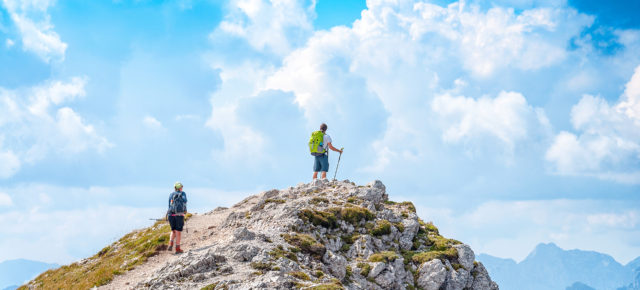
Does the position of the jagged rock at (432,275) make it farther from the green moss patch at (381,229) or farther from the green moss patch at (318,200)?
the green moss patch at (318,200)

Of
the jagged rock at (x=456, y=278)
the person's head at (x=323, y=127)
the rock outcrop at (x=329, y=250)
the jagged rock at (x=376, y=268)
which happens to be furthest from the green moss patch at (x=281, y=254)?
the person's head at (x=323, y=127)

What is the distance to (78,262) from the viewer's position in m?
38.4

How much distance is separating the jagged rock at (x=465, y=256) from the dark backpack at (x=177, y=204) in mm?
17236

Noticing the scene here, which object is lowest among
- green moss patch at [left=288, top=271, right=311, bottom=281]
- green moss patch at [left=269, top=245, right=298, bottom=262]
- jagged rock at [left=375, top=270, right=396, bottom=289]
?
green moss patch at [left=288, top=271, right=311, bottom=281]

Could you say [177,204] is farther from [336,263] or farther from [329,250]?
[336,263]

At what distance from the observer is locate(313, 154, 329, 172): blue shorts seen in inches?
1572

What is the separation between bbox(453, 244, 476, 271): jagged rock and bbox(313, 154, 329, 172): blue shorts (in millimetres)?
11967

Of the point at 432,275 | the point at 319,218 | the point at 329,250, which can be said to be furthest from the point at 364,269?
the point at 319,218

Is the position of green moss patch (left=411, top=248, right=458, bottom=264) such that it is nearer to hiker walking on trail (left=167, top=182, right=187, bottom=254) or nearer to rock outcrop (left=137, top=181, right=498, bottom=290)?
rock outcrop (left=137, top=181, right=498, bottom=290)

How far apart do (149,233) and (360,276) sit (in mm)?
19301

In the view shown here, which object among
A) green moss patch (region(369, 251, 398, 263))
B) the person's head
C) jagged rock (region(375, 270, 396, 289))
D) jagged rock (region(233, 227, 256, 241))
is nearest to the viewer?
jagged rock (region(233, 227, 256, 241))

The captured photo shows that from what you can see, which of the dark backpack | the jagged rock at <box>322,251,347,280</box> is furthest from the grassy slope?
the jagged rock at <box>322,251,347,280</box>

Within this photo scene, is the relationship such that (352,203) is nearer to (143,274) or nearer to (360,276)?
(360,276)

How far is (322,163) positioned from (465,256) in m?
13.1
